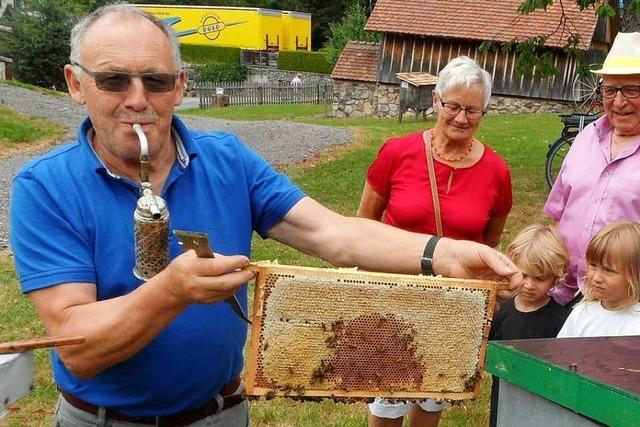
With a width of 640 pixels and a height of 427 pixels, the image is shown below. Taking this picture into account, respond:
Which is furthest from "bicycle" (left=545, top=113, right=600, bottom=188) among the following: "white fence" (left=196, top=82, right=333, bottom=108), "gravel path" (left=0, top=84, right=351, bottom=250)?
"white fence" (left=196, top=82, right=333, bottom=108)

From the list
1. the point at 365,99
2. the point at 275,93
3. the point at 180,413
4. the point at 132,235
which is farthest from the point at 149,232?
the point at 275,93

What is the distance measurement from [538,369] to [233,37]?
43535 millimetres

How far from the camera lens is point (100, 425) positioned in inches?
93.0

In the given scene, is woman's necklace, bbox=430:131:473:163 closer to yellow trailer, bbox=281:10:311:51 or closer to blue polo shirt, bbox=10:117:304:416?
blue polo shirt, bbox=10:117:304:416

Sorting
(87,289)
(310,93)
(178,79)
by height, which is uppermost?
(178,79)

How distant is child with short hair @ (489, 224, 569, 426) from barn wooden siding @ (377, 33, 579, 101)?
78.3 ft

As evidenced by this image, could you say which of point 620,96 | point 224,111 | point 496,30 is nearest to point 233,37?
point 224,111

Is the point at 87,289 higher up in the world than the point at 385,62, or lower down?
higher up

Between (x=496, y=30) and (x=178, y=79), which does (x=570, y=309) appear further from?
(x=496, y=30)

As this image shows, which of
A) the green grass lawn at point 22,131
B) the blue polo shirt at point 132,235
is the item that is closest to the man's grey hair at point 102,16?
the blue polo shirt at point 132,235

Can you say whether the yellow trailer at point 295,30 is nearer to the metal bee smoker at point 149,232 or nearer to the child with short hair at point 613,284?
the child with short hair at point 613,284

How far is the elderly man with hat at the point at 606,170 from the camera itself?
3.55m

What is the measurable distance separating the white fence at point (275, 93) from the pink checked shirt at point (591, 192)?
31.1 metres

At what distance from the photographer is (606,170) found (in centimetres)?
363
